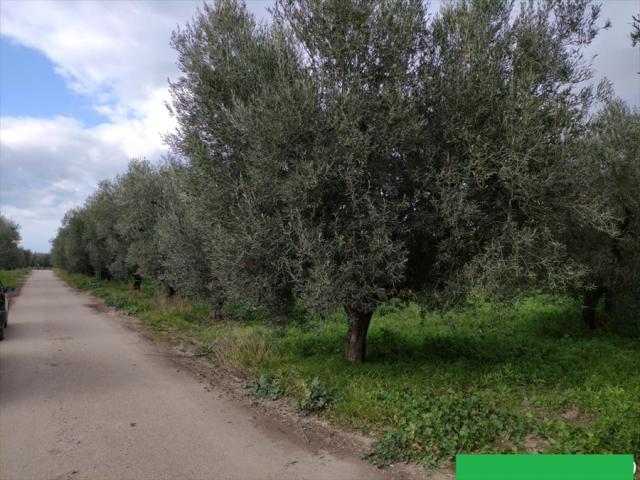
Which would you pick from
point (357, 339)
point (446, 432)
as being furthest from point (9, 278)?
point (446, 432)

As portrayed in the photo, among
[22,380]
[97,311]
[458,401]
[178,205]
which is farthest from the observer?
[97,311]

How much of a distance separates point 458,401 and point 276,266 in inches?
Answer: 124

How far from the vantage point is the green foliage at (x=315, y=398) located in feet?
23.2

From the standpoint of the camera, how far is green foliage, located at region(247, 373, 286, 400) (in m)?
7.88

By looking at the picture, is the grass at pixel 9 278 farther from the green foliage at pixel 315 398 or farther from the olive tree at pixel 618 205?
the olive tree at pixel 618 205

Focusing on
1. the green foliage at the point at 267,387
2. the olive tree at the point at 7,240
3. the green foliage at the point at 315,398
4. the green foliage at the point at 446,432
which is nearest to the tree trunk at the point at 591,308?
the green foliage at the point at 446,432

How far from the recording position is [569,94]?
23.9ft

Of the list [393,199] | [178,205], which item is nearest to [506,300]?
[393,199]

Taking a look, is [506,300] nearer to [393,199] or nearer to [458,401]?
[458,401]

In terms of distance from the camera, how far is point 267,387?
816 centimetres

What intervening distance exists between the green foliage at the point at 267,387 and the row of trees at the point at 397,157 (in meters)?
1.33

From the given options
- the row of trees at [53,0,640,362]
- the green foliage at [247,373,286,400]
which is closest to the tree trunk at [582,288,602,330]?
the row of trees at [53,0,640,362]

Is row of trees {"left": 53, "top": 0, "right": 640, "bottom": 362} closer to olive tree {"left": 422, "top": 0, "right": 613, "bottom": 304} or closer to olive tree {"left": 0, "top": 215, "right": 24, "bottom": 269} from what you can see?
olive tree {"left": 422, "top": 0, "right": 613, "bottom": 304}

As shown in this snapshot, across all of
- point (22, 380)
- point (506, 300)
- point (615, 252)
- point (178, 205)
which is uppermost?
point (178, 205)
